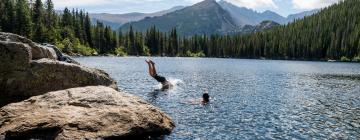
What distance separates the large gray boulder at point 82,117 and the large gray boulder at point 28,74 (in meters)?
4.29

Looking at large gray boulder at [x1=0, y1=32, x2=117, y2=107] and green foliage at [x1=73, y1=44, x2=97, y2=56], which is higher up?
green foliage at [x1=73, y1=44, x2=97, y2=56]

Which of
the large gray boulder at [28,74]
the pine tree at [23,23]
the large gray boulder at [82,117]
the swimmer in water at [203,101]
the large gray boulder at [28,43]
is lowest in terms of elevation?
A: the swimmer in water at [203,101]

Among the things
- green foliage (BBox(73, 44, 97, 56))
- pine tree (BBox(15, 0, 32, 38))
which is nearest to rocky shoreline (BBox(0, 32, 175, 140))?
pine tree (BBox(15, 0, 32, 38))

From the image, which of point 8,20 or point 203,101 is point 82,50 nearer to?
point 8,20

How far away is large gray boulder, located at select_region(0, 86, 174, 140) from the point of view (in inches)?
795

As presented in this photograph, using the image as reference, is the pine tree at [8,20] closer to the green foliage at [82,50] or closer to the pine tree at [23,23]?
the pine tree at [23,23]

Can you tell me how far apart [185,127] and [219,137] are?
3.01 metres

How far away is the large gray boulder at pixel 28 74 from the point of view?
1037 inches

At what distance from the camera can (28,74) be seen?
27.0 m

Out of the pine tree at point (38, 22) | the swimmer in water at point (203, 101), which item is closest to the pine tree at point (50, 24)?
the pine tree at point (38, 22)

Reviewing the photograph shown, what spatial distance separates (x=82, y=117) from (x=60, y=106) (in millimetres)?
1735

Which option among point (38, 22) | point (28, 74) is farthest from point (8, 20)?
point (28, 74)

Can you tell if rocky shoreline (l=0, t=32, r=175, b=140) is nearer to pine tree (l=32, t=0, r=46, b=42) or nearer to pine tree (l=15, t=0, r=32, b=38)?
pine tree (l=15, t=0, r=32, b=38)

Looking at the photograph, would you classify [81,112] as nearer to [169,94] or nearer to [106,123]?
[106,123]
